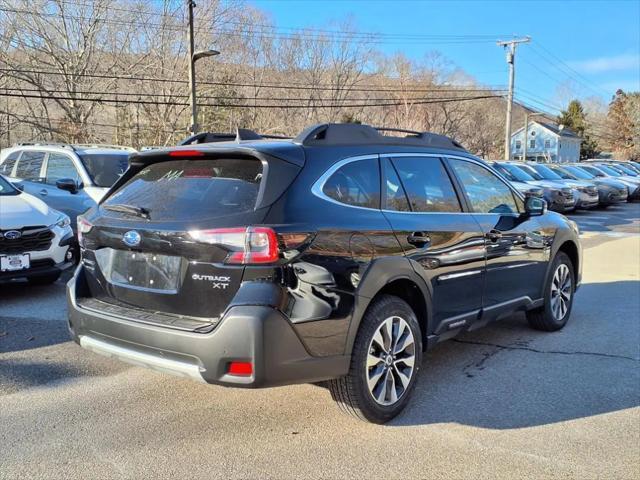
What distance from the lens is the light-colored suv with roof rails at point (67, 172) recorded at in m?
9.25

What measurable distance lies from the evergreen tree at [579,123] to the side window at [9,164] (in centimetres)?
9551

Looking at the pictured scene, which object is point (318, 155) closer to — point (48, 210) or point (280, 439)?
point (280, 439)

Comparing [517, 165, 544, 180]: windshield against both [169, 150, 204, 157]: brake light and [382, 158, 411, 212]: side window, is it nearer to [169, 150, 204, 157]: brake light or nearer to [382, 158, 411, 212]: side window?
[382, 158, 411, 212]: side window

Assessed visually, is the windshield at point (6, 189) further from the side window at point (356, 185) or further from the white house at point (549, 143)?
the white house at point (549, 143)

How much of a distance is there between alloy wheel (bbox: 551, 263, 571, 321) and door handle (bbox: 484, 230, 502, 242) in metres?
1.25

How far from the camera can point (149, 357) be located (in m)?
3.23

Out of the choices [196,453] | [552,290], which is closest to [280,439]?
[196,453]

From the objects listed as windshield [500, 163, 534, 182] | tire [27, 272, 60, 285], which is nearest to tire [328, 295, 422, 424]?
tire [27, 272, 60, 285]

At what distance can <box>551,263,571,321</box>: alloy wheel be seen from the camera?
5723mm

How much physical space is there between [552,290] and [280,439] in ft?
11.3

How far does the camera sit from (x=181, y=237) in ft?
10.3

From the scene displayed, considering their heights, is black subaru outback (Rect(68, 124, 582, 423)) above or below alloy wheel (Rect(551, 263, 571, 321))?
above

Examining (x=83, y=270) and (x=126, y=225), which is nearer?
(x=126, y=225)

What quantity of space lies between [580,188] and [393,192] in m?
17.9
